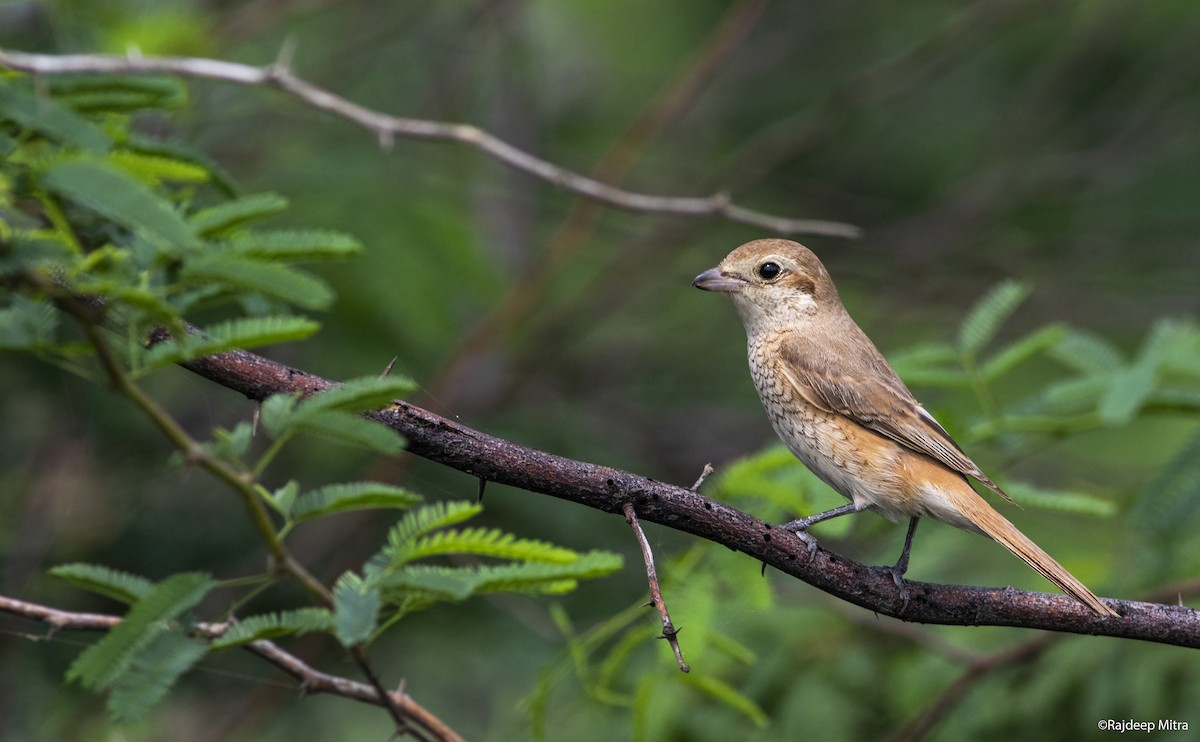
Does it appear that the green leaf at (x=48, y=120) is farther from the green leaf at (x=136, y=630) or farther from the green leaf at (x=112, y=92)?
the green leaf at (x=136, y=630)

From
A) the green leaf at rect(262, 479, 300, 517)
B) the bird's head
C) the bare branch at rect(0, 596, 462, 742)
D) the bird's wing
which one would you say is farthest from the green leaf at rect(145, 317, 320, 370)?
the bird's head

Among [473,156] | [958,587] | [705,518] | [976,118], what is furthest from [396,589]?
[976,118]

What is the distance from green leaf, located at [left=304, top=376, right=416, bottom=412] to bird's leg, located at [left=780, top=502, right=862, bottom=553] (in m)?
1.32

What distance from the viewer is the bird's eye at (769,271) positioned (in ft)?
15.6

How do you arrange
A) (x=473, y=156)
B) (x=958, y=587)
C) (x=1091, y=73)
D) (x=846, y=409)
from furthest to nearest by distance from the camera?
(x=1091, y=73)
(x=473, y=156)
(x=846, y=409)
(x=958, y=587)

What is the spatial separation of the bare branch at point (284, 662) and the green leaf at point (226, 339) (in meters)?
0.74

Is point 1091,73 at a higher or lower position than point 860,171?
higher

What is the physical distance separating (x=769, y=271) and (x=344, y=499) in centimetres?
265

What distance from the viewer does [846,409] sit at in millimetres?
4312

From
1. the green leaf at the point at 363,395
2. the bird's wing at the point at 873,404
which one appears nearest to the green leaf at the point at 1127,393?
the bird's wing at the point at 873,404

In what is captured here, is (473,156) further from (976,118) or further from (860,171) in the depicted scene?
(976,118)

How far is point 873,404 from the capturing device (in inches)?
172

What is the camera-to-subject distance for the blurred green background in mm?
4938

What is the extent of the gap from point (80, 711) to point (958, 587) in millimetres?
4225
